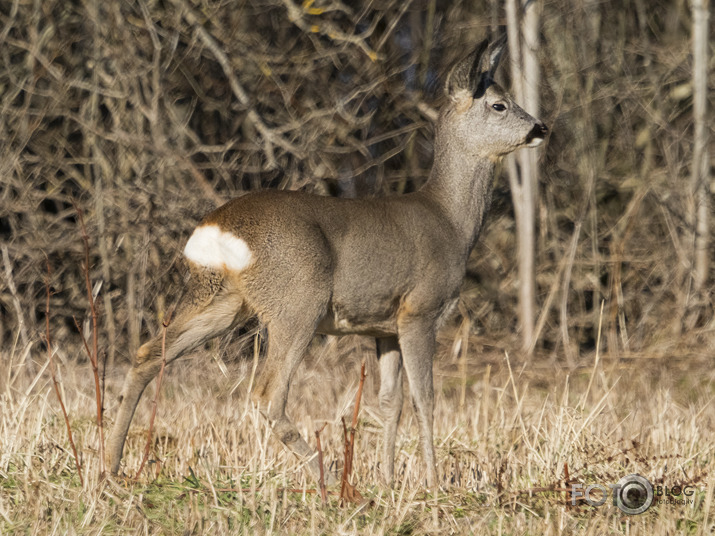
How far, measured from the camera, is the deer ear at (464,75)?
5496 millimetres

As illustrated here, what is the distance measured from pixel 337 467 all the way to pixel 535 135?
207 centimetres

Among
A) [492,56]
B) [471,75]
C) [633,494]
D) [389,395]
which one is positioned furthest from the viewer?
[492,56]

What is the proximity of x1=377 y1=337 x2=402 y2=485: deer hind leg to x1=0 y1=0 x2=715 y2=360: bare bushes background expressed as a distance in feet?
10.4

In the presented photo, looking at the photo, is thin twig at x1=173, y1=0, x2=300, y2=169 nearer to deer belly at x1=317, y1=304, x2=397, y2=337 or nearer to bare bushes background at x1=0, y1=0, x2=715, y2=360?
bare bushes background at x1=0, y1=0, x2=715, y2=360

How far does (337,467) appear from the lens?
5.02m

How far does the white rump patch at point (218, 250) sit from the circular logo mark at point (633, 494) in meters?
1.88

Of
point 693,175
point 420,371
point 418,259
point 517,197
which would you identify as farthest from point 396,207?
point 693,175

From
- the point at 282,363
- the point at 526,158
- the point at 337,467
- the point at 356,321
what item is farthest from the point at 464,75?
the point at 526,158

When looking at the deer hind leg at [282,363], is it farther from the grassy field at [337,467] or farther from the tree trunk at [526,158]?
the tree trunk at [526,158]

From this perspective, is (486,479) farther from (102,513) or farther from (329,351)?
(329,351)

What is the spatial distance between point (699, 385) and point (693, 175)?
185cm

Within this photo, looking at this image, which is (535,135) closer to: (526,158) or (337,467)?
(337,467)

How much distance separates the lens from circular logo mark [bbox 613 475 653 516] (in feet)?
12.6

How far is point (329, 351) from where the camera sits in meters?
8.62
